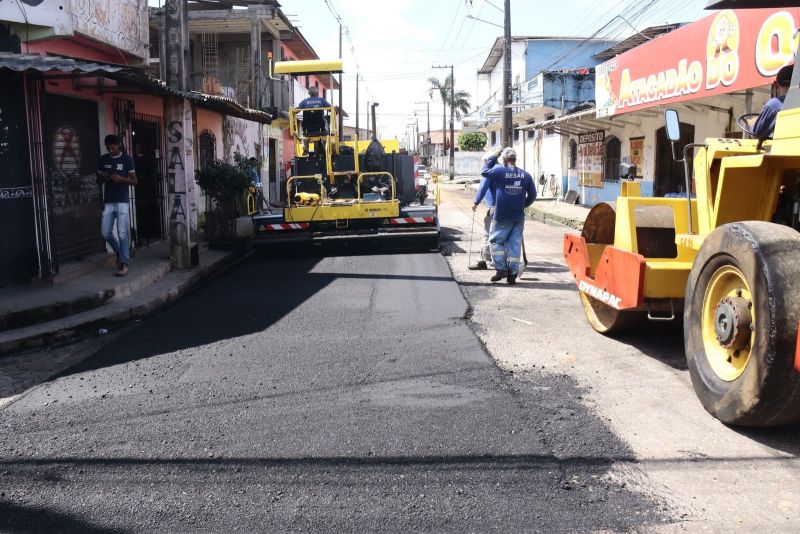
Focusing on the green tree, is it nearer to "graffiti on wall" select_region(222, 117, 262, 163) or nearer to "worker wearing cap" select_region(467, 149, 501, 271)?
"graffiti on wall" select_region(222, 117, 262, 163)

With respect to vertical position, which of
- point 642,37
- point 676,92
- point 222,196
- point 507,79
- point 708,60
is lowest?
point 222,196

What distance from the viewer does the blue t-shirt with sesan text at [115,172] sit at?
880 cm

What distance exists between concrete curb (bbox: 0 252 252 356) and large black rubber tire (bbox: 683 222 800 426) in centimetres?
561

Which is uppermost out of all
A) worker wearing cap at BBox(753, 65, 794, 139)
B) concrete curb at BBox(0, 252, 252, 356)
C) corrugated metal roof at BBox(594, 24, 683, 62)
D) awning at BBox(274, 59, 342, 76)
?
corrugated metal roof at BBox(594, 24, 683, 62)

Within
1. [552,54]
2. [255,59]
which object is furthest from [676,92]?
[552,54]

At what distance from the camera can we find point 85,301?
7641 mm

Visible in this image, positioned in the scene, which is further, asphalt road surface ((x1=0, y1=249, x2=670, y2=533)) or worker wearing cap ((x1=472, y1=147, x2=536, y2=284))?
worker wearing cap ((x1=472, y1=147, x2=536, y2=284))

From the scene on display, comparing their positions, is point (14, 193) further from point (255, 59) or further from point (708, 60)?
point (255, 59)

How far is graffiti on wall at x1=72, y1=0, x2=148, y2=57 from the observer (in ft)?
32.9

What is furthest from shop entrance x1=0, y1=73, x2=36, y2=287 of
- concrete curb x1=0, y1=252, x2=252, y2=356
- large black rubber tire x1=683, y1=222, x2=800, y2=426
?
large black rubber tire x1=683, y1=222, x2=800, y2=426

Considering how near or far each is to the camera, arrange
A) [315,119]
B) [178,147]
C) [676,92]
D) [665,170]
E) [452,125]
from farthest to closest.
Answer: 1. [452,125]
2. [665,170]
3. [676,92]
4. [315,119]
5. [178,147]

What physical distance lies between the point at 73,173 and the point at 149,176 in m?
3.18

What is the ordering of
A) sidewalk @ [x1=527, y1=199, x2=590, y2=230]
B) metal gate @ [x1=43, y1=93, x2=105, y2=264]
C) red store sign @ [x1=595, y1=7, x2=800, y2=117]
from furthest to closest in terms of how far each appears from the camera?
sidewalk @ [x1=527, y1=199, x2=590, y2=230] < red store sign @ [x1=595, y1=7, x2=800, y2=117] < metal gate @ [x1=43, y1=93, x2=105, y2=264]

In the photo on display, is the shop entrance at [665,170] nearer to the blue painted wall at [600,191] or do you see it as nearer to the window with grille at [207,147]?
the blue painted wall at [600,191]
